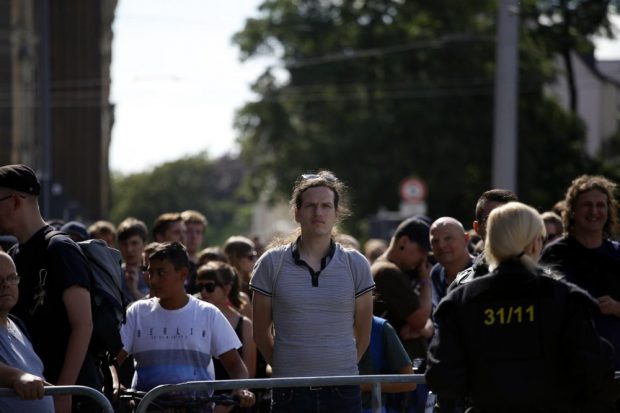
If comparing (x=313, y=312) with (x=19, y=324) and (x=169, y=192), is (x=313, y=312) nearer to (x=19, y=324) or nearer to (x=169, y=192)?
(x=19, y=324)

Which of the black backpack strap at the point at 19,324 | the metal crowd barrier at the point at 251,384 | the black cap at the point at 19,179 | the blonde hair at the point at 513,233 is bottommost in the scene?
the metal crowd barrier at the point at 251,384

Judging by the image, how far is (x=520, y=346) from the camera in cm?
511

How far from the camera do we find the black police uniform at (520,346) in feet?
16.8

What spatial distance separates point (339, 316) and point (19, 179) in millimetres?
1662

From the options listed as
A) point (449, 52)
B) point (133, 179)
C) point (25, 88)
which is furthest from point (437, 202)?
point (133, 179)

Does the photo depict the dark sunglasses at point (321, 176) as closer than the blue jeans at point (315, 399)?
No

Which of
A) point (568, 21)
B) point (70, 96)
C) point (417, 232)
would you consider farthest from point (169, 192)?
point (417, 232)

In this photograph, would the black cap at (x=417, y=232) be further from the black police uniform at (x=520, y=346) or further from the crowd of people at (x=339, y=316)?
the black police uniform at (x=520, y=346)

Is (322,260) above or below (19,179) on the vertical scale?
below

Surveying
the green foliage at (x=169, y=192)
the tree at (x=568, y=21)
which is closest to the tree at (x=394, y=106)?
the tree at (x=568, y=21)

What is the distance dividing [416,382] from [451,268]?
84.6 inches

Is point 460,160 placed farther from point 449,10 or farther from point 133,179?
point 133,179

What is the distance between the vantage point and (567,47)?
39500mm

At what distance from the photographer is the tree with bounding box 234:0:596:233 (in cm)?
4228
